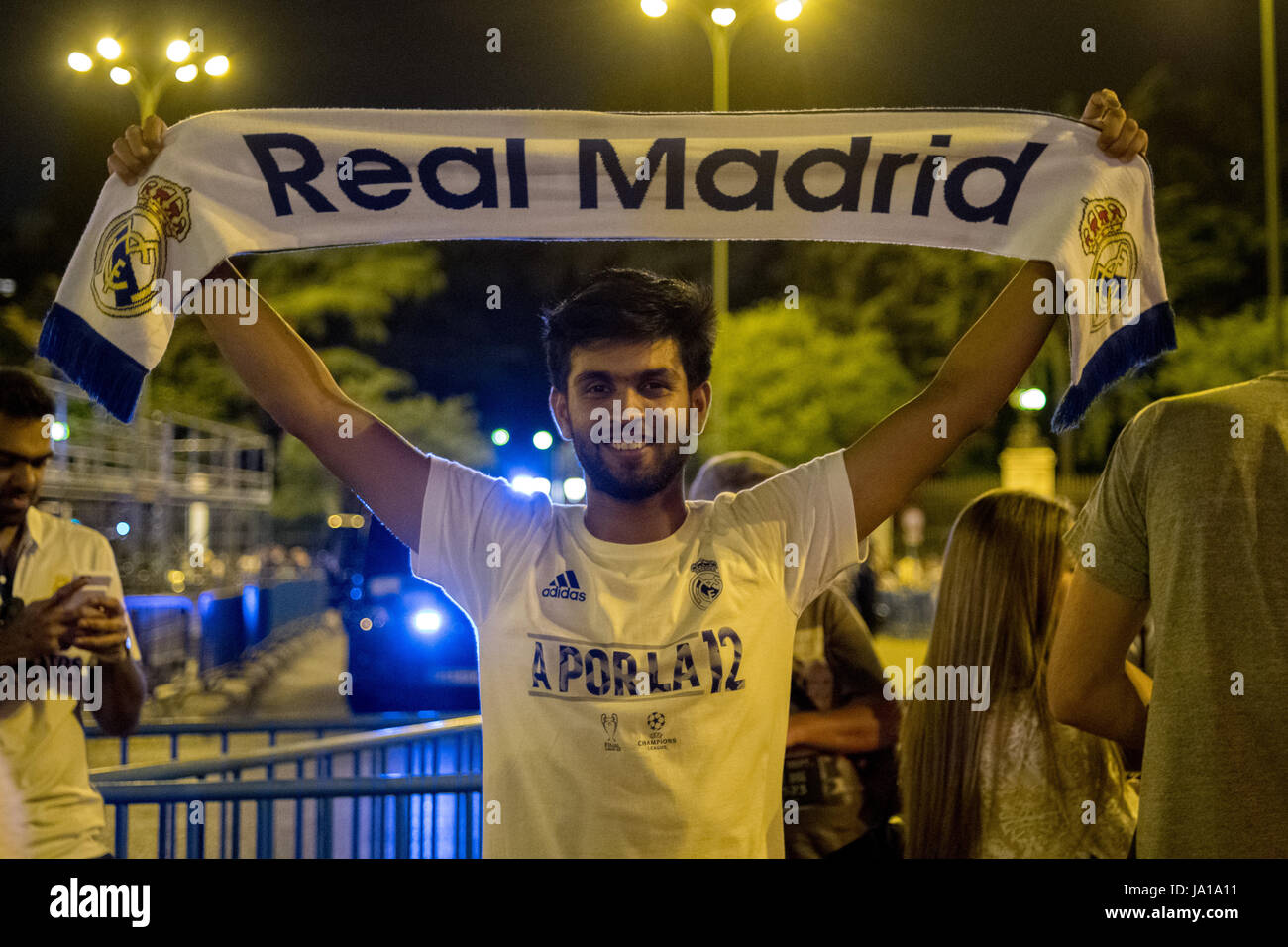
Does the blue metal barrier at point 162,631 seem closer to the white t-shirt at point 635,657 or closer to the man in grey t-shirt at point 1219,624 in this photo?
the white t-shirt at point 635,657

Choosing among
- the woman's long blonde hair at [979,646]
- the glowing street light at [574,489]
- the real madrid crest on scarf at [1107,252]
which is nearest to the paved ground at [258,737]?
the woman's long blonde hair at [979,646]

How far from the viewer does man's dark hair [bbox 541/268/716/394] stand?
269 cm

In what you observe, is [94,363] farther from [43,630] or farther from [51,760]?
[51,760]

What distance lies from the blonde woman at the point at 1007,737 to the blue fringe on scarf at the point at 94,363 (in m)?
2.34

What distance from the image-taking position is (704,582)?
2652mm

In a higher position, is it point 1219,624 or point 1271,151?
point 1271,151

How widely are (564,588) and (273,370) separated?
3.00ft

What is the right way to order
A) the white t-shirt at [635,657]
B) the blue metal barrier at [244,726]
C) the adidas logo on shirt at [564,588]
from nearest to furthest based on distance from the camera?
1. the white t-shirt at [635,657]
2. the adidas logo on shirt at [564,588]
3. the blue metal barrier at [244,726]

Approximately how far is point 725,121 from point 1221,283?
97.7 feet

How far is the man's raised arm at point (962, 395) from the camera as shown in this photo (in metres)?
2.72

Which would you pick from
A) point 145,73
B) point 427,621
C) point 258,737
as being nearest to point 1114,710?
point 258,737
